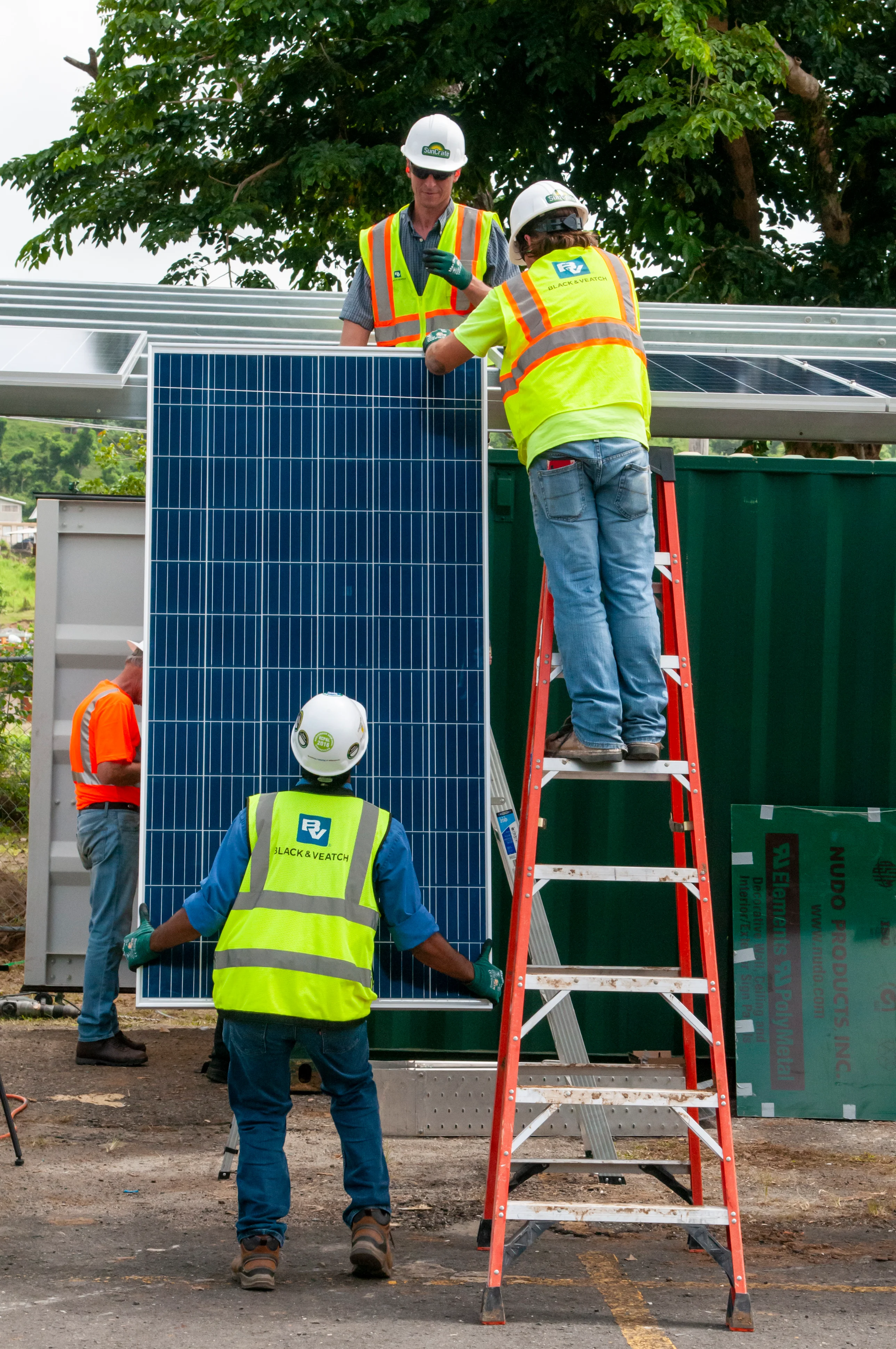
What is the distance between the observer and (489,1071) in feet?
19.5

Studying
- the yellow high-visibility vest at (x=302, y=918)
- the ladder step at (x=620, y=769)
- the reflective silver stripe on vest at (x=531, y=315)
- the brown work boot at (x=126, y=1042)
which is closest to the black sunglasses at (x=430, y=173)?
the reflective silver stripe on vest at (x=531, y=315)

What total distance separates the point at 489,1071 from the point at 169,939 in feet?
6.73

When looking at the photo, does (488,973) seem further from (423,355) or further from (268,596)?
(423,355)

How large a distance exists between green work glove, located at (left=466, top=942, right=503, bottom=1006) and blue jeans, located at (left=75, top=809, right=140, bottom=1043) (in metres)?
3.47

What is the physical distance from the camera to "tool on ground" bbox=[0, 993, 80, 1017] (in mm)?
8727

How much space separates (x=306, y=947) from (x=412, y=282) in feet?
9.21

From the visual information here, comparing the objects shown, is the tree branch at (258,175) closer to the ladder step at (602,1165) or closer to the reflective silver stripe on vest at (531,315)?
the reflective silver stripe on vest at (531,315)

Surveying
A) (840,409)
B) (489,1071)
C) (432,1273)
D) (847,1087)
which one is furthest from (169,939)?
(847,1087)

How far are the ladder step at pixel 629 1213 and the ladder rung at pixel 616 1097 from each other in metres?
0.32

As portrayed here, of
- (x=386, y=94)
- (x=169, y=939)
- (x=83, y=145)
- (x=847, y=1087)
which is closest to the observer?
(x=169, y=939)

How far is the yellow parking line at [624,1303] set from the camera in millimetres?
4109

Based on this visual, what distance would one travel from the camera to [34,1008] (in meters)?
8.73

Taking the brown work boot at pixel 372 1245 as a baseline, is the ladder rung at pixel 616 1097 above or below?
above

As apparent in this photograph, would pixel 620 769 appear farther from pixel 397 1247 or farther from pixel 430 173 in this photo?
pixel 430 173
